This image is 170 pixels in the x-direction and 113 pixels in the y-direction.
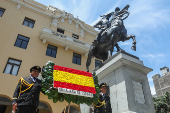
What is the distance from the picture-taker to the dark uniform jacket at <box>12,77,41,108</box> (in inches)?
129

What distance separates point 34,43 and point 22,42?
1.34 m

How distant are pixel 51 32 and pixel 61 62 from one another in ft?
13.2

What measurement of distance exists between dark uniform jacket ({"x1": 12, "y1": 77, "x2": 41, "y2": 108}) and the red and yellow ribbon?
527 mm

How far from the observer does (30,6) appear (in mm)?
18766

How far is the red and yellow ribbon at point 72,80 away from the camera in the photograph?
152 inches

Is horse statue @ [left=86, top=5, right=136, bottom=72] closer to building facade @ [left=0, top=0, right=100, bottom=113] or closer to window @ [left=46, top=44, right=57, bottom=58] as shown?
building facade @ [left=0, top=0, right=100, bottom=113]

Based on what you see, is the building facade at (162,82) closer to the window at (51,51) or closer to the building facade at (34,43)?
the building facade at (34,43)

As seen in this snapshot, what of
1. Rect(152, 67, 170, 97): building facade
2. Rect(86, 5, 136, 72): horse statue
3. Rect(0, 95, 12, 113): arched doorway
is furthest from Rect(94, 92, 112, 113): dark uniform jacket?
Rect(152, 67, 170, 97): building facade

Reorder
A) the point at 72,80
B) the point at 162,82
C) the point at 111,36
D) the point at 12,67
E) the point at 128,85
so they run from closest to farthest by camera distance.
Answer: the point at 72,80
the point at 128,85
the point at 111,36
the point at 12,67
the point at 162,82

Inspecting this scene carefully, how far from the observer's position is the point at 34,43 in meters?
16.7

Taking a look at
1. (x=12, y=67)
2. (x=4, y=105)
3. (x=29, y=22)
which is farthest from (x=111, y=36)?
(x=29, y=22)

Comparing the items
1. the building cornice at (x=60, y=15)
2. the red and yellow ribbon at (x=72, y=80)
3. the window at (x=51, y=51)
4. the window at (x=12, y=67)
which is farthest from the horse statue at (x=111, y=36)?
the building cornice at (x=60, y=15)

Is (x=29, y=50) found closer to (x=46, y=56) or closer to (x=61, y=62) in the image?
(x=46, y=56)

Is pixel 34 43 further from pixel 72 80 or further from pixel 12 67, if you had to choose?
pixel 72 80
